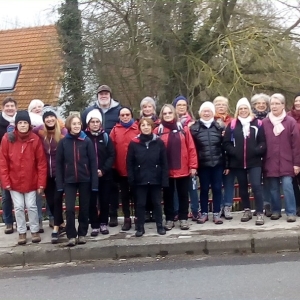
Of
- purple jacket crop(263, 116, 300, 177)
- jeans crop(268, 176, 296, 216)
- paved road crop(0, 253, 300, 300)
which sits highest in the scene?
purple jacket crop(263, 116, 300, 177)

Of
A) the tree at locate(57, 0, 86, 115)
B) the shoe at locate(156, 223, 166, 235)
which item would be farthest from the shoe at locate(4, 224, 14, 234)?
the tree at locate(57, 0, 86, 115)

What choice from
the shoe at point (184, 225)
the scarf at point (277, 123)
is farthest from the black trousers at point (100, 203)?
the scarf at point (277, 123)

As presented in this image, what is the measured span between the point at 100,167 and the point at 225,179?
1.89 meters

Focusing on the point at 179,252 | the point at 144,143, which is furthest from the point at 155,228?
the point at 144,143

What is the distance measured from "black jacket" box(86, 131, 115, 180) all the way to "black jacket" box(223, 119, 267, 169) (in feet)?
5.30

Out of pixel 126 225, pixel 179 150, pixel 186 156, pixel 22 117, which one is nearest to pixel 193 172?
pixel 186 156

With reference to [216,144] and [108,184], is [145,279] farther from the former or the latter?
[216,144]

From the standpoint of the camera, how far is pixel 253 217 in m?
7.71

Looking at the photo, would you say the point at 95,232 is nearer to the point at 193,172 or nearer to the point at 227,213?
the point at 193,172

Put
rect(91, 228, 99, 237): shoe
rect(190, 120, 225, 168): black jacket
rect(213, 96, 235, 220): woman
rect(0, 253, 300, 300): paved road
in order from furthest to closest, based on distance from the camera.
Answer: rect(213, 96, 235, 220): woman < rect(190, 120, 225, 168): black jacket < rect(91, 228, 99, 237): shoe < rect(0, 253, 300, 300): paved road

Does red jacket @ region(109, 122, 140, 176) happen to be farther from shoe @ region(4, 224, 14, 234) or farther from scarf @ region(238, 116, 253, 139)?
shoe @ region(4, 224, 14, 234)

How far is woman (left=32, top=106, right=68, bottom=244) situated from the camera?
696 centimetres

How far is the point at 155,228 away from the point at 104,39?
388 inches

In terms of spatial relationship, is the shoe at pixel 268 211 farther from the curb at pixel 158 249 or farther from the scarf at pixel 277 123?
the scarf at pixel 277 123
